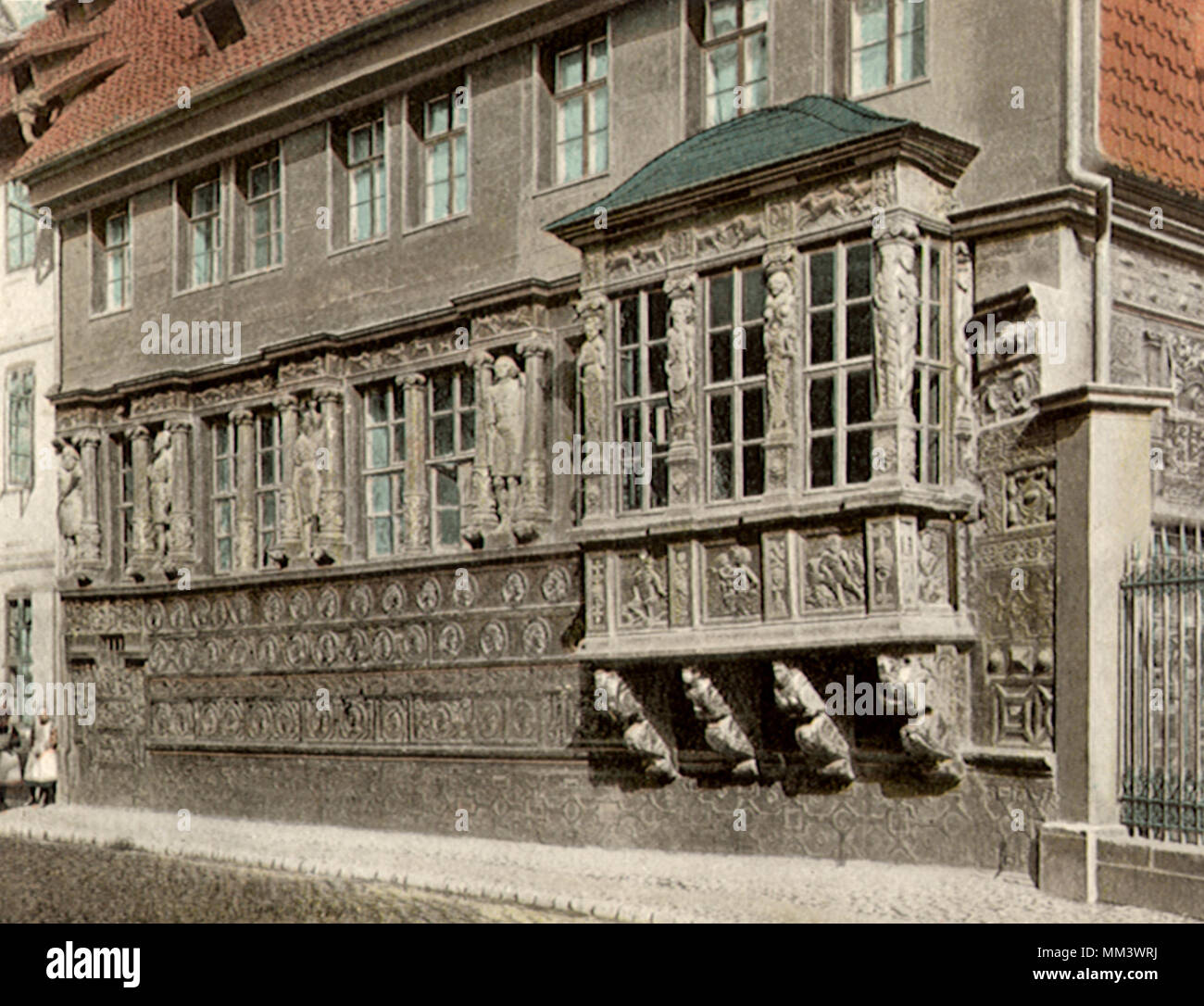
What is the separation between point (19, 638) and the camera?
21.8 meters

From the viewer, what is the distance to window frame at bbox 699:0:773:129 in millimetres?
13688

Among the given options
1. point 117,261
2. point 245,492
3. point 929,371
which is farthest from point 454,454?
point 117,261

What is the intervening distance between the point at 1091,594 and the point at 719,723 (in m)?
3.28

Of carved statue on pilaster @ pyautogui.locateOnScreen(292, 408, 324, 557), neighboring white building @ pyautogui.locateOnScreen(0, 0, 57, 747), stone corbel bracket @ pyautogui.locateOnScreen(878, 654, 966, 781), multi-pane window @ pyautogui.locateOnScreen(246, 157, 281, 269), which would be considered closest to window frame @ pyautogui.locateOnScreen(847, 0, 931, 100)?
stone corbel bracket @ pyautogui.locateOnScreen(878, 654, 966, 781)

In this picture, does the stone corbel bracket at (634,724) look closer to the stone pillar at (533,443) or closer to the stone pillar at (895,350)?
the stone pillar at (533,443)

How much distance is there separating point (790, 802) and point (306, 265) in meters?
8.39

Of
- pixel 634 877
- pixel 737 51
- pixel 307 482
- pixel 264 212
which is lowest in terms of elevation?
pixel 634 877

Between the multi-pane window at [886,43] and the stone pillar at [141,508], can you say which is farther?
the stone pillar at [141,508]

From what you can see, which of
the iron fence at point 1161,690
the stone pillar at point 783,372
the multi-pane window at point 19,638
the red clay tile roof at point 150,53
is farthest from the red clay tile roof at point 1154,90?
the multi-pane window at point 19,638

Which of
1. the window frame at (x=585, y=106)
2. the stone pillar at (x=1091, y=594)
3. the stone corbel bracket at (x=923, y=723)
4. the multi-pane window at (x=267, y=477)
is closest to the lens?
the stone pillar at (x=1091, y=594)

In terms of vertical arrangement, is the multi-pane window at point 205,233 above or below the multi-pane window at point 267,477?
above

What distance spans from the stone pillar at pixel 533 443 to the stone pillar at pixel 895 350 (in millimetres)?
4361

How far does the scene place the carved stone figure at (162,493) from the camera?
19578 millimetres

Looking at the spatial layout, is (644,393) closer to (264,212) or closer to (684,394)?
(684,394)
